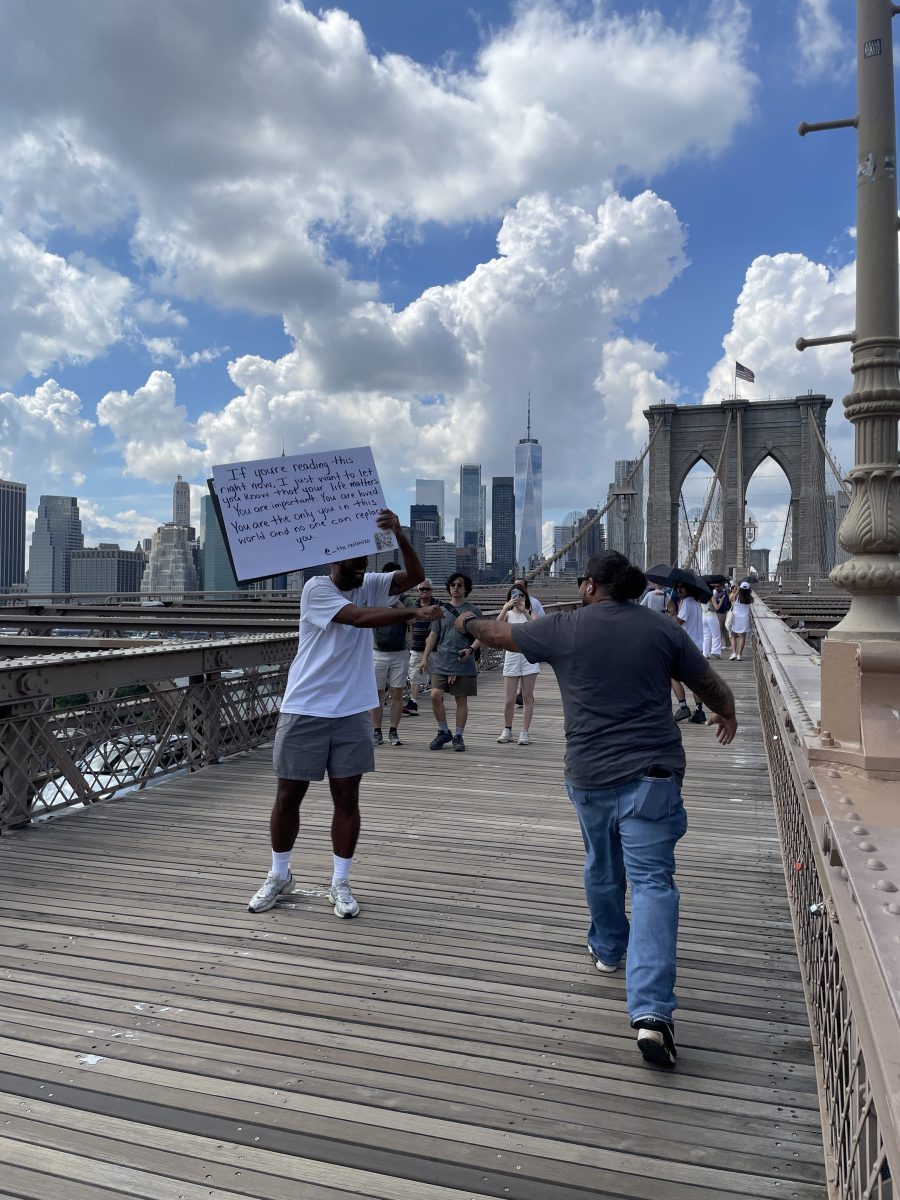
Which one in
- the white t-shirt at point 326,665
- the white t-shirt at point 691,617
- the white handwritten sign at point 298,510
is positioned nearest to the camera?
the white handwritten sign at point 298,510

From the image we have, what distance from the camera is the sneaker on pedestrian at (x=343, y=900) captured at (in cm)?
414

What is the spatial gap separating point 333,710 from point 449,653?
14.7 feet

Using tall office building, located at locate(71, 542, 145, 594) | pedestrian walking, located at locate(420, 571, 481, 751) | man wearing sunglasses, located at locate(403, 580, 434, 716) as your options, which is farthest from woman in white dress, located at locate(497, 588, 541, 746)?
tall office building, located at locate(71, 542, 145, 594)

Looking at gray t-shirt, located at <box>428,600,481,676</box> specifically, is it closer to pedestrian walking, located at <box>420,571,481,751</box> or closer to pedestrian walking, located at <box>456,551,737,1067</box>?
pedestrian walking, located at <box>420,571,481,751</box>

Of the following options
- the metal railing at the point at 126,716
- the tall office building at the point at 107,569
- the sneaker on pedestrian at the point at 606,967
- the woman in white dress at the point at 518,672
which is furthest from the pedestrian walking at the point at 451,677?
the tall office building at the point at 107,569

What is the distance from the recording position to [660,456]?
259 feet

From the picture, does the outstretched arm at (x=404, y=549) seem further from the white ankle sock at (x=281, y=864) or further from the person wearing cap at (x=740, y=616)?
the person wearing cap at (x=740, y=616)

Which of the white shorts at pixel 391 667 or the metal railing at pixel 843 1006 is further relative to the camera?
the white shorts at pixel 391 667

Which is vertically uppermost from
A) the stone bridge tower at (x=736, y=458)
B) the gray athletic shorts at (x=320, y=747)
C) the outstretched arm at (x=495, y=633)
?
the stone bridge tower at (x=736, y=458)

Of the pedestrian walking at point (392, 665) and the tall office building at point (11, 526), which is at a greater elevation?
the tall office building at point (11, 526)

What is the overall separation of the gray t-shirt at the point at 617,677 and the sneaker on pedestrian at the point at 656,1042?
77 cm

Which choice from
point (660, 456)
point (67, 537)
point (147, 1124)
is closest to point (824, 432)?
point (660, 456)

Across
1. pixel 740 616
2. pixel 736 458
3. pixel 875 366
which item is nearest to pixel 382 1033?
pixel 875 366

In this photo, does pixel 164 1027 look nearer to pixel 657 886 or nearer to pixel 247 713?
pixel 657 886
